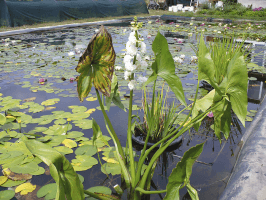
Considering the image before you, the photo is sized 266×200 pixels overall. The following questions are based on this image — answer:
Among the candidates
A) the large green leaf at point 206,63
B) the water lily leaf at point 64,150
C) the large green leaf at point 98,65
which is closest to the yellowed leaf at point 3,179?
the water lily leaf at point 64,150

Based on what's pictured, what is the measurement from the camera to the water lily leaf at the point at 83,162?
136cm

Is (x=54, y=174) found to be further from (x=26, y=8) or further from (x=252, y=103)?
(x=26, y=8)

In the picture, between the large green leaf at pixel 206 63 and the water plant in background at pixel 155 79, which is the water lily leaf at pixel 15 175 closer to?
the water plant in background at pixel 155 79

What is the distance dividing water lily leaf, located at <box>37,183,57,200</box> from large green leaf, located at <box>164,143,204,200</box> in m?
0.66

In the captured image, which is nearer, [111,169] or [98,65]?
[98,65]

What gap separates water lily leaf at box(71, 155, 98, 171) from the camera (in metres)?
1.36

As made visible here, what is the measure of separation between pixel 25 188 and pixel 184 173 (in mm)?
917

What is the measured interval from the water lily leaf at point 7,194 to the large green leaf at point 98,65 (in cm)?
67

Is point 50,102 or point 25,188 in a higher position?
point 50,102

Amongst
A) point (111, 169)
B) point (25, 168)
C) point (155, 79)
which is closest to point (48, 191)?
point (25, 168)

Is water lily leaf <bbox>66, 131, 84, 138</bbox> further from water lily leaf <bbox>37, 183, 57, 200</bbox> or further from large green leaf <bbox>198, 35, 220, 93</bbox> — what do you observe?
large green leaf <bbox>198, 35, 220, 93</bbox>

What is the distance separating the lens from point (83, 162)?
1.41 metres

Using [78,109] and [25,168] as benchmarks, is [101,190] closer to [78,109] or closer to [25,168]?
[25,168]

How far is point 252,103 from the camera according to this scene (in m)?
2.44
